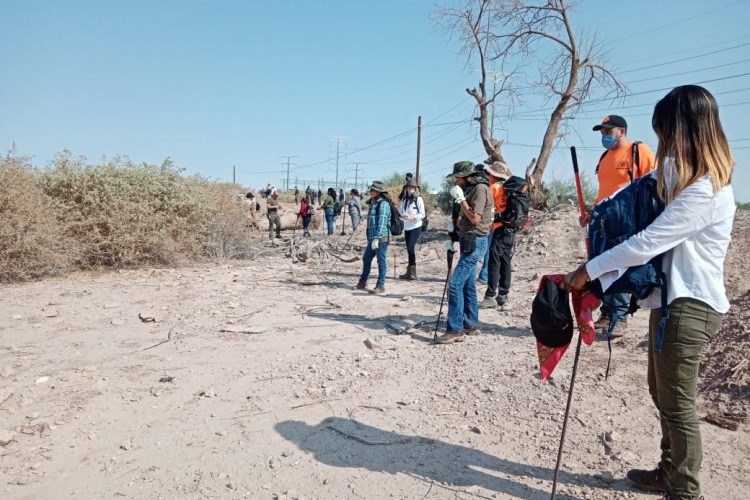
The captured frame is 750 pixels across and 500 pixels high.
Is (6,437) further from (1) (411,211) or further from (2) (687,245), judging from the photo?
(1) (411,211)

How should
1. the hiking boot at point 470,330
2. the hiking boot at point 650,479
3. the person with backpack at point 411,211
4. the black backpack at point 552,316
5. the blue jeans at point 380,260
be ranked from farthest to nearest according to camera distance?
1. the person with backpack at point 411,211
2. the blue jeans at point 380,260
3. the hiking boot at point 470,330
4. the hiking boot at point 650,479
5. the black backpack at point 552,316

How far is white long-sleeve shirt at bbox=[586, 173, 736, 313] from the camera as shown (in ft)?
7.10

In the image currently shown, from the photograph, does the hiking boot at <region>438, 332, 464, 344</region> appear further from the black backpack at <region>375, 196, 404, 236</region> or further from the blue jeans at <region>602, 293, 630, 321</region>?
the black backpack at <region>375, 196, 404, 236</region>

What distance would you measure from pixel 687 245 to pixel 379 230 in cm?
601

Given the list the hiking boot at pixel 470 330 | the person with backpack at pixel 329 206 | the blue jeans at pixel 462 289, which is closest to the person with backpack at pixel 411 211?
the blue jeans at pixel 462 289

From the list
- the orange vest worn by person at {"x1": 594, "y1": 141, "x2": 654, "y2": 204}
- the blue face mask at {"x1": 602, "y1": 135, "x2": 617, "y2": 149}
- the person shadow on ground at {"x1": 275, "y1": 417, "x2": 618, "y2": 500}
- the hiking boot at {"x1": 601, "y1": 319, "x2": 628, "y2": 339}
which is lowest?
the person shadow on ground at {"x1": 275, "y1": 417, "x2": 618, "y2": 500}

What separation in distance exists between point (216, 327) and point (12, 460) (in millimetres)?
2854

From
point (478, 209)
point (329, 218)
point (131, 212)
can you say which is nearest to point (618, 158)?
point (478, 209)

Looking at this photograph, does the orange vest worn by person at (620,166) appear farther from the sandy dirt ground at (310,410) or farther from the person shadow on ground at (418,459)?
the person shadow on ground at (418,459)

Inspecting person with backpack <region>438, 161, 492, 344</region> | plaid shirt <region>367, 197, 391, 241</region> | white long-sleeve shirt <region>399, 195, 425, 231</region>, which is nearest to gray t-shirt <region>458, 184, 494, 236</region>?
person with backpack <region>438, 161, 492, 344</region>

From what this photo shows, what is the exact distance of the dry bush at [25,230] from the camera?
27.4 feet

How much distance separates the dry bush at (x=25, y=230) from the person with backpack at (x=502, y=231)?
7445 mm

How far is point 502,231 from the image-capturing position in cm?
670

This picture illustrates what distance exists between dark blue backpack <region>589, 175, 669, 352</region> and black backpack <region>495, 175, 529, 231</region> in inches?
161
